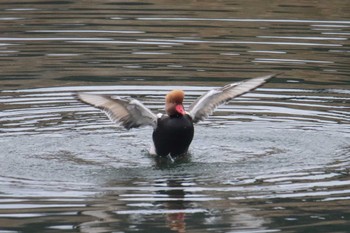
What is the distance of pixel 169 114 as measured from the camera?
1425 centimetres

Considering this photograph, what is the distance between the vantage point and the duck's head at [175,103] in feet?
46.0

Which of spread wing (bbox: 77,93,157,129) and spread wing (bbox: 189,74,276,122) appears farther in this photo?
spread wing (bbox: 189,74,276,122)

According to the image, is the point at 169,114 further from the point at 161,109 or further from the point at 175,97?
the point at 161,109

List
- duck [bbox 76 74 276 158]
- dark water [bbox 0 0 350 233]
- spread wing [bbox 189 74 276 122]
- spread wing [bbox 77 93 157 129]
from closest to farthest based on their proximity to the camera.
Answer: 1. dark water [bbox 0 0 350 233]
2. duck [bbox 76 74 276 158]
3. spread wing [bbox 77 93 157 129]
4. spread wing [bbox 189 74 276 122]

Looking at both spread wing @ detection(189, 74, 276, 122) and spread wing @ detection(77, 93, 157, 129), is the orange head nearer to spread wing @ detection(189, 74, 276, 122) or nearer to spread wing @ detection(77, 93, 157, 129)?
spread wing @ detection(77, 93, 157, 129)

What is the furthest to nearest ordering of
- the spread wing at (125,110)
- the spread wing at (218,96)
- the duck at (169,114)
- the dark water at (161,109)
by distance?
the spread wing at (218,96)
the spread wing at (125,110)
the duck at (169,114)
the dark water at (161,109)

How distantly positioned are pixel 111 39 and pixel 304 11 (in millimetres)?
4914

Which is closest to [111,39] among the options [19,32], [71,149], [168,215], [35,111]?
[19,32]

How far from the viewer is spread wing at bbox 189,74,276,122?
48.5 feet

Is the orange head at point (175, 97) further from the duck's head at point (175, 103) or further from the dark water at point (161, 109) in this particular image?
the dark water at point (161, 109)

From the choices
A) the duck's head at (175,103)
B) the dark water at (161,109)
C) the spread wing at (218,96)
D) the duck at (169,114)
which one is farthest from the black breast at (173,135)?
the spread wing at (218,96)

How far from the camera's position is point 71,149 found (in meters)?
14.5

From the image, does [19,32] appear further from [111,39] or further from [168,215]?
[168,215]

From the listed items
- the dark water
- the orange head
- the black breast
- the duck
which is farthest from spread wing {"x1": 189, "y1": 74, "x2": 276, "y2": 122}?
the orange head
